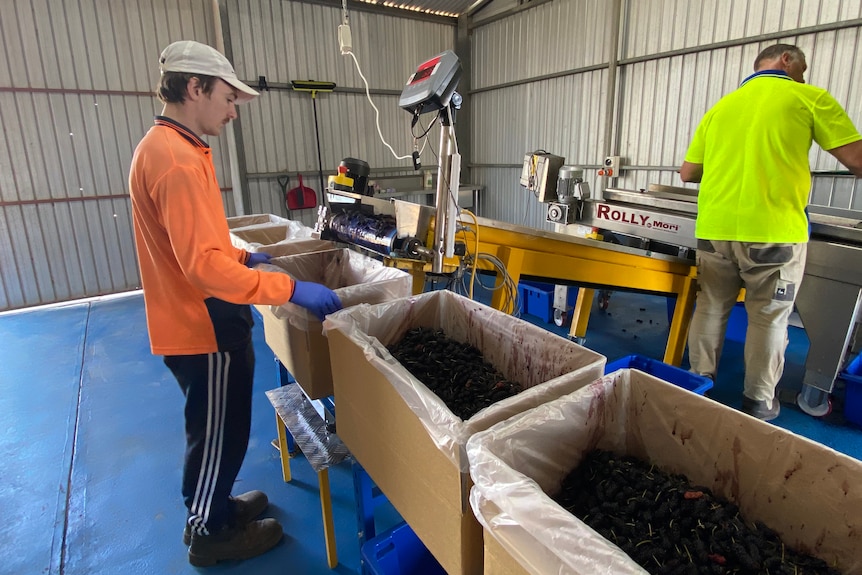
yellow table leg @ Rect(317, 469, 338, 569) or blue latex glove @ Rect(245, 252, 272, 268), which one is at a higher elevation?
blue latex glove @ Rect(245, 252, 272, 268)

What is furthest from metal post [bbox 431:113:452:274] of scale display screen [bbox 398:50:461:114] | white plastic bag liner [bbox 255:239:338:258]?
white plastic bag liner [bbox 255:239:338:258]

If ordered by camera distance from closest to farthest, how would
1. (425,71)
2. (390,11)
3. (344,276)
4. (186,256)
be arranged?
(186,256), (425,71), (344,276), (390,11)

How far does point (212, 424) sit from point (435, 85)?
1.21 metres

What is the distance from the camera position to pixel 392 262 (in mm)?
1733

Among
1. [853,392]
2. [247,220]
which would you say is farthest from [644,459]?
[247,220]

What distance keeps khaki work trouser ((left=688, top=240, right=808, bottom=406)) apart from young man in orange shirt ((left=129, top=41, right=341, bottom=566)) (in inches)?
75.4

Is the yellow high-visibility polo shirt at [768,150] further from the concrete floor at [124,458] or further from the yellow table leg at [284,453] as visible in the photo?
the yellow table leg at [284,453]

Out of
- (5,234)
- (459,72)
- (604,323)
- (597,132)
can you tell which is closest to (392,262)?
(459,72)

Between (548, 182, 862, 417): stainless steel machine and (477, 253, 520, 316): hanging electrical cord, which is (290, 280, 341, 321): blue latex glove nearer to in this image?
(477, 253, 520, 316): hanging electrical cord

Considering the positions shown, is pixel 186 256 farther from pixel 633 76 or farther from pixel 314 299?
pixel 633 76

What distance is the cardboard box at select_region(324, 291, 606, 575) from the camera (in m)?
0.86

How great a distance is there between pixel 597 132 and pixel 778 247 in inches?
122

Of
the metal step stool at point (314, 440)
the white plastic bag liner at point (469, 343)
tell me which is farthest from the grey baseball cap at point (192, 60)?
A: the metal step stool at point (314, 440)

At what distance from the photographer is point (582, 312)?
305cm
